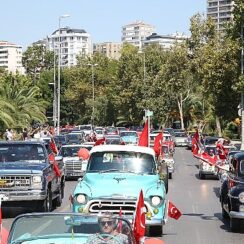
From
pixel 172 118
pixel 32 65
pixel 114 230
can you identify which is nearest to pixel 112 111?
pixel 172 118

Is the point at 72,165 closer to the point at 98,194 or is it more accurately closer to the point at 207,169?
the point at 207,169

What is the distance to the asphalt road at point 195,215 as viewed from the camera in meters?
14.7

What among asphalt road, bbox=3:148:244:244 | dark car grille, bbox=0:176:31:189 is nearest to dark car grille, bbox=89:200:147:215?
asphalt road, bbox=3:148:244:244

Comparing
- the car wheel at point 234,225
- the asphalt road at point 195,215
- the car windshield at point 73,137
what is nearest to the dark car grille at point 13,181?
the asphalt road at point 195,215

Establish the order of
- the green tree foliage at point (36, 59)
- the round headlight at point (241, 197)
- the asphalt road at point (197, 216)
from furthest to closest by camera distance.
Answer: the green tree foliage at point (36, 59), the round headlight at point (241, 197), the asphalt road at point (197, 216)

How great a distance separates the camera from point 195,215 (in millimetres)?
18922

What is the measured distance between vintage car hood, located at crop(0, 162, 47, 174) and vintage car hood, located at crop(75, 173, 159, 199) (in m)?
3.52

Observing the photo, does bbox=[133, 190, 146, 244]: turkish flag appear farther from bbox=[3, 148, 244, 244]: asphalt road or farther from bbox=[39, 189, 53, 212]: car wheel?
bbox=[39, 189, 53, 212]: car wheel

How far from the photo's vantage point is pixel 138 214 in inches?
354

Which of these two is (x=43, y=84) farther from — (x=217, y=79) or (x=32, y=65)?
(x=217, y=79)

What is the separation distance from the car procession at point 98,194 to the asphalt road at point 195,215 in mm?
337

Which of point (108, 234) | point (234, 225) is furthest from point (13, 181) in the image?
point (108, 234)

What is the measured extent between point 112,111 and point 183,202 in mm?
92991

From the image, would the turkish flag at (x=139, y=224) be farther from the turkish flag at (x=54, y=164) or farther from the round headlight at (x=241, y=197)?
the turkish flag at (x=54, y=164)
